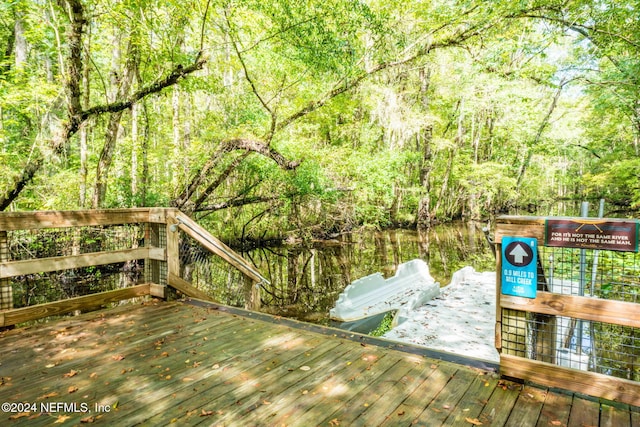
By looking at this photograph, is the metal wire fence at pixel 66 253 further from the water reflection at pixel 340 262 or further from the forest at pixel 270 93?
the water reflection at pixel 340 262

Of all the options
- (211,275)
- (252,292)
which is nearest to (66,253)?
(211,275)

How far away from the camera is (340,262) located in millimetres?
13875

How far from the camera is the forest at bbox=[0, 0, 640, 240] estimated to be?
8.55 metres

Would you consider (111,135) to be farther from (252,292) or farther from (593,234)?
(593,234)

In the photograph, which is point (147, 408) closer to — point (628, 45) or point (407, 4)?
point (628, 45)

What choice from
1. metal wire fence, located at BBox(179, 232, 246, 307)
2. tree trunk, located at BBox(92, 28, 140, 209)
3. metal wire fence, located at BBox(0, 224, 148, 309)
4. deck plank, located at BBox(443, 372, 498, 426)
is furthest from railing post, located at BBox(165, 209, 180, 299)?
tree trunk, located at BBox(92, 28, 140, 209)

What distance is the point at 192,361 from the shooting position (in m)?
3.13

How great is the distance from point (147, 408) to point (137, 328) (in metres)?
1.74

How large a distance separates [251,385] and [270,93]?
14.7m

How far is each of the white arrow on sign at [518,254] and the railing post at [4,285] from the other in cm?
Answer: 481

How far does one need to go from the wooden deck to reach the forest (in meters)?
6.07

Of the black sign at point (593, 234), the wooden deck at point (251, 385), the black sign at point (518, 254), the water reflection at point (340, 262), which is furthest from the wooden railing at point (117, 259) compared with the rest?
the black sign at point (593, 234)

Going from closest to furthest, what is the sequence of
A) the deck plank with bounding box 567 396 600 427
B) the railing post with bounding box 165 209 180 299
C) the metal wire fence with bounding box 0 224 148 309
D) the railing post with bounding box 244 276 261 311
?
1. the deck plank with bounding box 567 396 600 427
2. the railing post with bounding box 165 209 180 299
3. the railing post with bounding box 244 276 261 311
4. the metal wire fence with bounding box 0 224 148 309

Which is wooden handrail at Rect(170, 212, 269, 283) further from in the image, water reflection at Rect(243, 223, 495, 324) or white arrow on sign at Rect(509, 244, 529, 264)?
white arrow on sign at Rect(509, 244, 529, 264)
